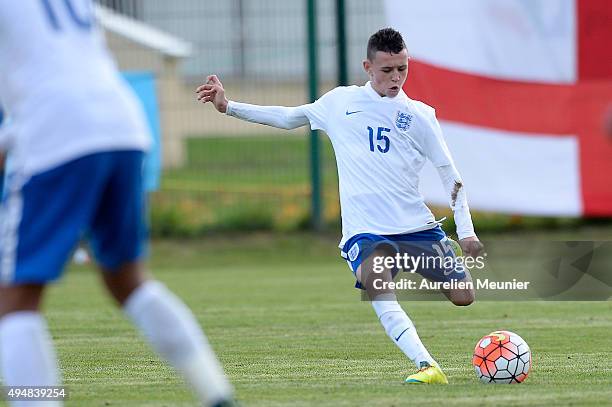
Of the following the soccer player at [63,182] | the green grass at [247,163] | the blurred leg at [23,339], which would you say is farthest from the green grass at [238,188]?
the blurred leg at [23,339]

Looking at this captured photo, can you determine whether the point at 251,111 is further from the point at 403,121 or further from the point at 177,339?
the point at 177,339

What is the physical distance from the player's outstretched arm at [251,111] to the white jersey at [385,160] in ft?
1.13

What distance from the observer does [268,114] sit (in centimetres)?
757

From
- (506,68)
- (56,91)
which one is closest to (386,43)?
(56,91)

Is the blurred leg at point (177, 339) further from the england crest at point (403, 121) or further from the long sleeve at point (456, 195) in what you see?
the england crest at point (403, 121)

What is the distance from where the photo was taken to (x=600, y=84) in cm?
1611

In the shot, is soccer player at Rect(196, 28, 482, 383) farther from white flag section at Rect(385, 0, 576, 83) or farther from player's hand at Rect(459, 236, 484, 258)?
white flag section at Rect(385, 0, 576, 83)

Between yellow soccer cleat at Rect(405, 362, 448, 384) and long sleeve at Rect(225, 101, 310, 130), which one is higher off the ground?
long sleeve at Rect(225, 101, 310, 130)

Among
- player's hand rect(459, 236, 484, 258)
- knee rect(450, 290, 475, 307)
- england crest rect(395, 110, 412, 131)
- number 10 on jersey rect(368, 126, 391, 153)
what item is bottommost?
knee rect(450, 290, 475, 307)

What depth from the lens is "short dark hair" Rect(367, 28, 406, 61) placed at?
7.22 meters

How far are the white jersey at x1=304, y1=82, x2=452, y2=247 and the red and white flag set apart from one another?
871 centimetres

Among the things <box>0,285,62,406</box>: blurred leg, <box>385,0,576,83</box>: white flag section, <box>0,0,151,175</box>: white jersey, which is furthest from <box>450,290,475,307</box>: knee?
<box>385,0,576,83</box>: white flag section

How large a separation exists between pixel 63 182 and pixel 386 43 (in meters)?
3.26

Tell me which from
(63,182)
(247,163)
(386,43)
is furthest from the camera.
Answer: (247,163)
